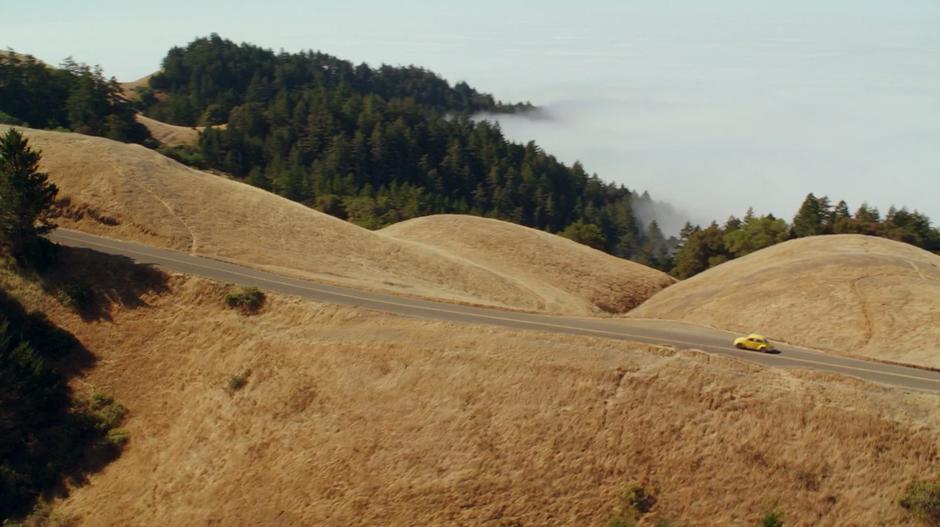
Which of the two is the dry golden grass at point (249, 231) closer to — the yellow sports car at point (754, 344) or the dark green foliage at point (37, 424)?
the dark green foliage at point (37, 424)

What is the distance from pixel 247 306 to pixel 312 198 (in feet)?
278

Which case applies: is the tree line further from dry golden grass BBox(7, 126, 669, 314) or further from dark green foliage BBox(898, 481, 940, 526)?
dark green foliage BBox(898, 481, 940, 526)

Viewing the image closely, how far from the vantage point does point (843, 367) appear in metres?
40.2

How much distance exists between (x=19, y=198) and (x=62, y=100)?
291 feet

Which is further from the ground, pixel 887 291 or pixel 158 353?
pixel 887 291

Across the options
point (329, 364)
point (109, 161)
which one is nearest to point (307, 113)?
point (109, 161)

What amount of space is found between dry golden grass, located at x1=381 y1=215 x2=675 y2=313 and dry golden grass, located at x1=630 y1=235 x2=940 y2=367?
6522 mm

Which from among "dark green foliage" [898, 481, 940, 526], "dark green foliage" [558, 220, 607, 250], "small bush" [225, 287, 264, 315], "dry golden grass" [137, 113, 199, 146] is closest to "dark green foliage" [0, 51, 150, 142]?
"dry golden grass" [137, 113, 199, 146]

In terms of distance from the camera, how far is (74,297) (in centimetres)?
4622

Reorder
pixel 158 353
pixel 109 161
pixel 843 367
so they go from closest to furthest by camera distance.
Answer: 1. pixel 843 367
2. pixel 158 353
3. pixel 109 161

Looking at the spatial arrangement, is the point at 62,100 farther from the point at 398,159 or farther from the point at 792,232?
the point at 792,232

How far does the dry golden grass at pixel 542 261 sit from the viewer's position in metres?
74.9

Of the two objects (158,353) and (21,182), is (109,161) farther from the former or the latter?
(158,353)

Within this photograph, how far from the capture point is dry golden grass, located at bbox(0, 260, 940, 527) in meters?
32.4
